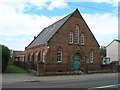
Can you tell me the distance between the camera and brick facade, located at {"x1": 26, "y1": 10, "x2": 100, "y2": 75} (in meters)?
26.0

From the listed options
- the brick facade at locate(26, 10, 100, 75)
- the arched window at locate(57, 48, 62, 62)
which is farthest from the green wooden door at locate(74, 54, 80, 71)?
the arched window at locate(57, 48, 62, 62)

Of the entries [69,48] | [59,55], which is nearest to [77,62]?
[69,48]

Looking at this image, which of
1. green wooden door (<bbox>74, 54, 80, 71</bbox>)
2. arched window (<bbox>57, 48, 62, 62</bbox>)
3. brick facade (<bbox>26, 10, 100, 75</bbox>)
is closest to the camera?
brick facade (<bbox>26, 10, 100, 75</bbox>)

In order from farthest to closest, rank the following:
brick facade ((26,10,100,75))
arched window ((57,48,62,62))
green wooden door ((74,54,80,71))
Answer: green wooden door ((74,54,80,71)) < arched window ((57,48,62,62)) < brick facade ((26,10,100,75))

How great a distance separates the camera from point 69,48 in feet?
91.1

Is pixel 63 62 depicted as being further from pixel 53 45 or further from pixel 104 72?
pixel 104 72

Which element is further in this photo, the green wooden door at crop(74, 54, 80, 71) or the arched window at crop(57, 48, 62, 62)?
the green wooden door at crop(74, 54, 80, 71)

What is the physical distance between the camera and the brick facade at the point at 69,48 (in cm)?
2600

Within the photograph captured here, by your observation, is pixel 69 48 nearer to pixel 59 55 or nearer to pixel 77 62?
pixel 59 55

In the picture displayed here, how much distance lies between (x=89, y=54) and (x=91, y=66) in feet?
7.28

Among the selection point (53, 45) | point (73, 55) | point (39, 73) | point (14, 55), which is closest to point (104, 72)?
point (73, 55)

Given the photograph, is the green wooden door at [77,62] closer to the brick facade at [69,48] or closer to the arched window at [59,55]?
the brick facade at [69,48]

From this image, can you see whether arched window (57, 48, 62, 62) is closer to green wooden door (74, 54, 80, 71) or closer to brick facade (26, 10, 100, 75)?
brick facade (26, 10, 100, 75)

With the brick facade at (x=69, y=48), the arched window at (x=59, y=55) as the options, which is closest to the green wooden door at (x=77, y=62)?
the brick facade at (x=69, y=48)
